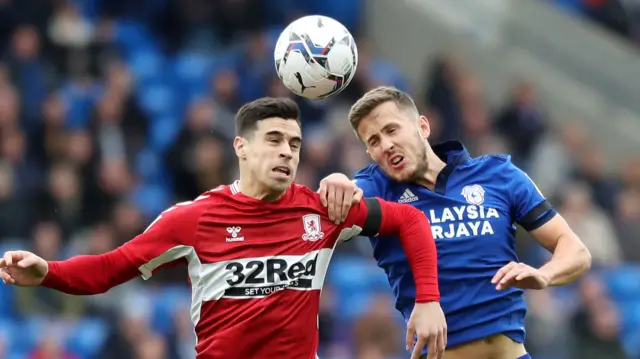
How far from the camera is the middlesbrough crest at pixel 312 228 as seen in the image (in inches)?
268

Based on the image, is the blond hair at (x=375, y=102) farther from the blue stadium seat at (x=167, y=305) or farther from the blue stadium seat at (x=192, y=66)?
the blue stadium seat at (x=192, y=66)

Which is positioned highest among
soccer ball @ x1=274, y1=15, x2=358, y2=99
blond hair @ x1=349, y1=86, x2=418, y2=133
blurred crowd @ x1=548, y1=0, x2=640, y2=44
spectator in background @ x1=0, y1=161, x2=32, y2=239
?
blurred crowd @ x1=548, y1=0, x2=640, y2=44

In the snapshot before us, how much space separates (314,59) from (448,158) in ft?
3.11

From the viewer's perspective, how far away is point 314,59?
7.36 meters

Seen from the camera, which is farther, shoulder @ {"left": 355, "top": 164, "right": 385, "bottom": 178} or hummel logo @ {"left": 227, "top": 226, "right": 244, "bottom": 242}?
shoulder @ {"left": 355, "top": 164, "right": 385, "bottom": 178}

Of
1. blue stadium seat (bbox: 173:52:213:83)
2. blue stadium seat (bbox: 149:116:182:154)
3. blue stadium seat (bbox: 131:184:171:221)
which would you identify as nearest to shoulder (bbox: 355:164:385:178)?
blue stadium seat (bbox: 131:184:171:221)

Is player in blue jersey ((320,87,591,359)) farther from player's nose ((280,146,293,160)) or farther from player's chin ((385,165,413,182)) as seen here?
player's nose ((280,146,293,160))

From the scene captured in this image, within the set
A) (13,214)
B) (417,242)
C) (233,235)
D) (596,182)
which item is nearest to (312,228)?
(233,235)

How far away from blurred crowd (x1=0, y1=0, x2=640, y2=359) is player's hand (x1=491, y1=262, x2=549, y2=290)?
17.1ft

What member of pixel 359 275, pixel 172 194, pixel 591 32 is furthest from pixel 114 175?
pixel 591 32

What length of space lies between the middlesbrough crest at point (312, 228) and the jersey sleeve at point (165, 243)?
0.57m

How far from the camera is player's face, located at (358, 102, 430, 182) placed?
23.2 ft

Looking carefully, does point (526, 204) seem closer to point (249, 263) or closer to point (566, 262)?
point (566, 262)

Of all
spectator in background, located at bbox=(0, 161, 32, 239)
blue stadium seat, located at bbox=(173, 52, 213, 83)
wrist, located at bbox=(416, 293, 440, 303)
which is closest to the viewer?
wrist, located at bbox=(416, 293, 440, 303)
